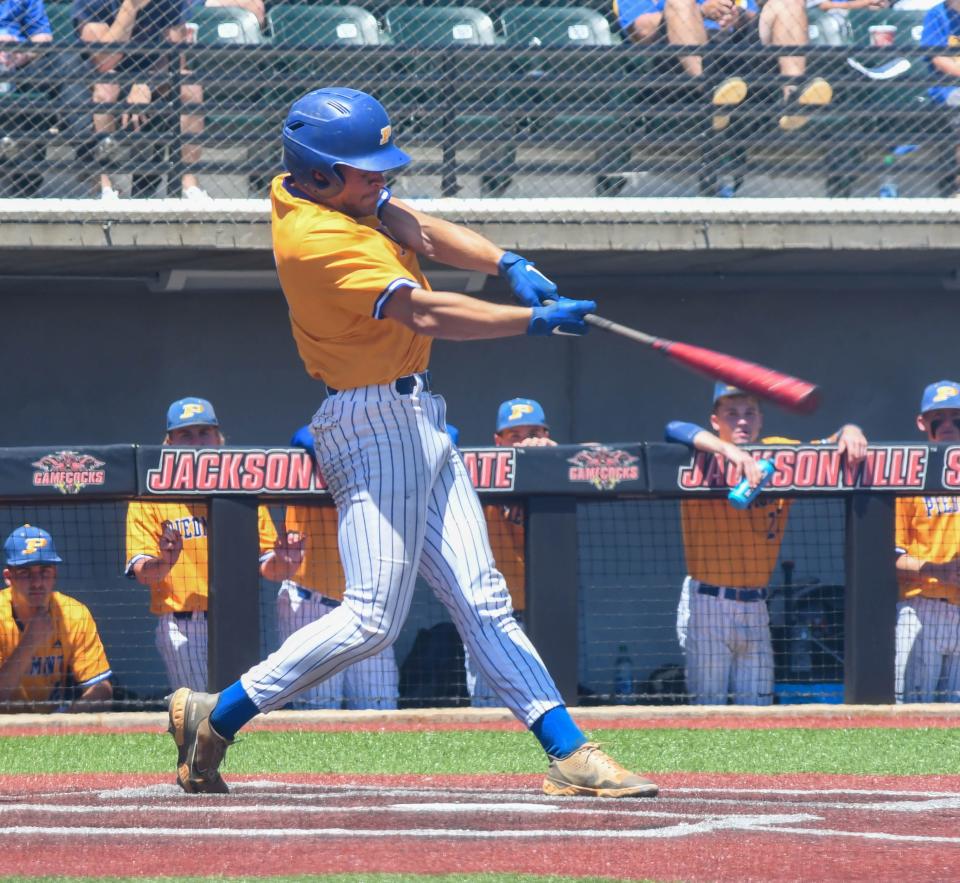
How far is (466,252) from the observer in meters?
3.70

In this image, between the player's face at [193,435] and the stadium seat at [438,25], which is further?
the stadium seat at [438,25]

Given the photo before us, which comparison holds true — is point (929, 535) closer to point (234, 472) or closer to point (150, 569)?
point (234, 472)

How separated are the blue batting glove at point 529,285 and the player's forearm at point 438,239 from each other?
131 mm

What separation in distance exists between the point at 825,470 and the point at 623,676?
6.43 ft

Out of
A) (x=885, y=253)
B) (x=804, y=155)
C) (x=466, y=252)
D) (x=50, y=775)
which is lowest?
(x=50, y=775)

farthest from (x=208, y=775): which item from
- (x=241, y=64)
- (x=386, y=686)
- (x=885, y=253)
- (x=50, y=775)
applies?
(x=885, y=253)

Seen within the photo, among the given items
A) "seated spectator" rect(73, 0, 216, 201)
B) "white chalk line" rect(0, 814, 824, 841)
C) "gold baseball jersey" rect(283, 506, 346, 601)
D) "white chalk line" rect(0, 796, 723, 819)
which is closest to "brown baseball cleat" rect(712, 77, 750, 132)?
"seated spectator" rect(73, 0, 216, 201)

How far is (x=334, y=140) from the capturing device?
11.5 feet

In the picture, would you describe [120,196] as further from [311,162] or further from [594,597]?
[311,162]

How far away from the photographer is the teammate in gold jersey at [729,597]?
5910 mm

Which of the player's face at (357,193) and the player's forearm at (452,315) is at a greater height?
the player's face at (357,193)

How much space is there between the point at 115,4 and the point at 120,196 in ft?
2.92

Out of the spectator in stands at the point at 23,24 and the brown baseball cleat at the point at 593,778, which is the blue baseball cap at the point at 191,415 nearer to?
the spectator in stands at the point at 23,24

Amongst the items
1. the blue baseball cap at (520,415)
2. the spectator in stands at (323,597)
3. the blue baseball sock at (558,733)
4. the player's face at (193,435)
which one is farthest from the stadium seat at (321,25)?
the blue baseball sock at (558,733)
